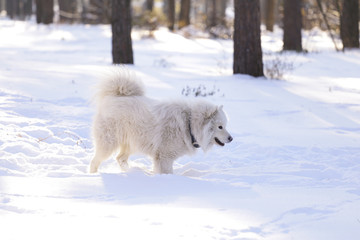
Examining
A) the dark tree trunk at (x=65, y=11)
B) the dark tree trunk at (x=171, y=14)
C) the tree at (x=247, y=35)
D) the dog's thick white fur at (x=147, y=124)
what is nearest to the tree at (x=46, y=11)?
the dark tree trunk at (x=65, y=11)

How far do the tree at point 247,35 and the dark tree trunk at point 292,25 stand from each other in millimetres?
6277

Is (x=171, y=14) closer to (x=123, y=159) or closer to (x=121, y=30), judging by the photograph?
(x=121, y=30)

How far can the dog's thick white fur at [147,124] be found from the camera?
18.8 ft

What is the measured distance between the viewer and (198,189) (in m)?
4.95

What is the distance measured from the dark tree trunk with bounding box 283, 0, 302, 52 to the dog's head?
12.8m

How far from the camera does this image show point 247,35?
38.7ft

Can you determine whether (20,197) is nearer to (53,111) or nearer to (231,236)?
(231,236)

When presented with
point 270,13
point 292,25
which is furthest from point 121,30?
point 270,13

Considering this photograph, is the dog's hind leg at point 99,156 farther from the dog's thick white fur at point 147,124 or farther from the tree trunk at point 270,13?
the tree trunk at point 270,13

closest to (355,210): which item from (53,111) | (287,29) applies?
(53,111)

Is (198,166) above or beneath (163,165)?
beneath

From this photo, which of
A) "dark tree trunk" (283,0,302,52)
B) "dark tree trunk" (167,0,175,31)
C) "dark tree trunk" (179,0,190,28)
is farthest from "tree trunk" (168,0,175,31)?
"dark tree trunk" (283,0,302,52)

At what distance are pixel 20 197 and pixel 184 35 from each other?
2284 centimetres

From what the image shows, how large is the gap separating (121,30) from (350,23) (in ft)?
31.7
